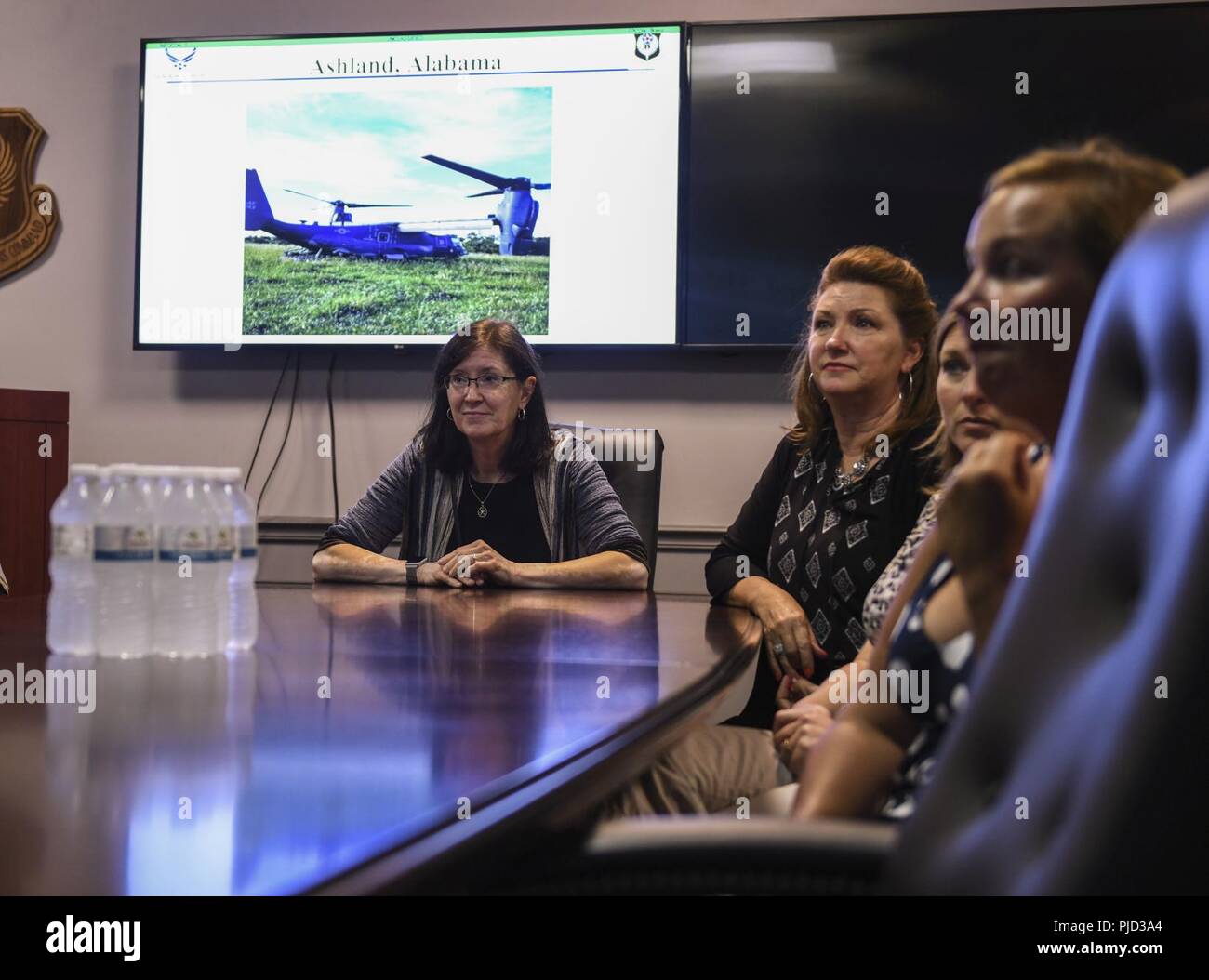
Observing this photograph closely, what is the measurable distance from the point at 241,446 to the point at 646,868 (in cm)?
319

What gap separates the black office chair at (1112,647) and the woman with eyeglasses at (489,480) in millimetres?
1954

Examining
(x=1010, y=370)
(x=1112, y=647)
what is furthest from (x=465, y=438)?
(x=1112, y=647)

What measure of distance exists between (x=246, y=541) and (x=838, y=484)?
1.21m

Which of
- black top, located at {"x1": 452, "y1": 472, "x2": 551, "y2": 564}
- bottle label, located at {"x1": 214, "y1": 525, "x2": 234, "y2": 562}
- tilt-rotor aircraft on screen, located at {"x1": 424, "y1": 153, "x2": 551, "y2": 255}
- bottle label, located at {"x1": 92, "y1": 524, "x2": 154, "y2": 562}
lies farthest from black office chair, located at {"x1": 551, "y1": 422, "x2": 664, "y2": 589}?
bottle label, located at {"x1": 92, "y1": 524, "x2": 154, "y2": 562}

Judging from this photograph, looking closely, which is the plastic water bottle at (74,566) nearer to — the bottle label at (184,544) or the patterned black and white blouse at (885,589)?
the bottle label at (184,544)

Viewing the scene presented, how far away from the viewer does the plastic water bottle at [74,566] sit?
1.13m

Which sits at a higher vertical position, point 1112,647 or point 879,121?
point 879,121

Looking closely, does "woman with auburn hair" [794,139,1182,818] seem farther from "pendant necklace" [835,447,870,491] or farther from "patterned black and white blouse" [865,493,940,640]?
"pendant necklace" [835,447,870,491]

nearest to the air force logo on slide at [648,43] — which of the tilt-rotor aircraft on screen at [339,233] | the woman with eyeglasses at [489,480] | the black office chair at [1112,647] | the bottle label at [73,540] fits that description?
the tilt-rotor aircraft on screen at [339,233]

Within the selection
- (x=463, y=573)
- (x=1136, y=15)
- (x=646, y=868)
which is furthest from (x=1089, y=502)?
(x=1136, y=15)

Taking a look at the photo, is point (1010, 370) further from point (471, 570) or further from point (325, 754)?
point (471, 570)

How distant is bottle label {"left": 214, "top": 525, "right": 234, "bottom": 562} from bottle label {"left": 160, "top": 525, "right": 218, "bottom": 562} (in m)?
0.01

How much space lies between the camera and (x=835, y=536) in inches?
81.9

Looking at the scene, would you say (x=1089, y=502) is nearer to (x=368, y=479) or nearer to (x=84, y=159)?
(x=368, y=479)
